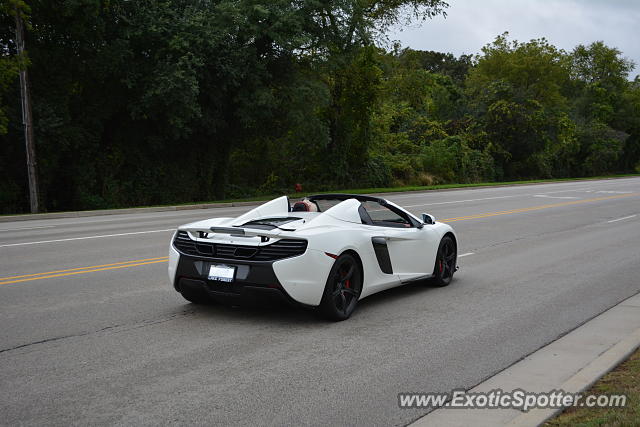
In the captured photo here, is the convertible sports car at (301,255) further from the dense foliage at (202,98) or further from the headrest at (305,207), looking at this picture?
the dense foliage at (202,98)

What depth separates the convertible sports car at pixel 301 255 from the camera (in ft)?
21.4

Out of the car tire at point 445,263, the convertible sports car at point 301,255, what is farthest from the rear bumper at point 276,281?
Result: the car tire at point 445,263

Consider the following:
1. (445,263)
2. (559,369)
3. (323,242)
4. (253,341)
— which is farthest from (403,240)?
(559,369)

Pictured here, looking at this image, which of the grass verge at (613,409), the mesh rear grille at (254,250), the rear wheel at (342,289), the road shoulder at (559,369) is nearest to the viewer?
the grass verge at (613,409)

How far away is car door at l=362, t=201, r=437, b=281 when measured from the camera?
311 inches

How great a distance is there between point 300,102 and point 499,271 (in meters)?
23.3

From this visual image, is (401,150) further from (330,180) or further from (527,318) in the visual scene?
(527,318)

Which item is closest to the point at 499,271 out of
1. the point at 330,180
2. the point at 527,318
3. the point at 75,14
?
the point at 527,318

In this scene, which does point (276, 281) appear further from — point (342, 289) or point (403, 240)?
point (403, 240)

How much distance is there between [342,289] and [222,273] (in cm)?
125

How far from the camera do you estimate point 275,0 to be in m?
30.2

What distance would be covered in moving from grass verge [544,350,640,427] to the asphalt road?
0.85m

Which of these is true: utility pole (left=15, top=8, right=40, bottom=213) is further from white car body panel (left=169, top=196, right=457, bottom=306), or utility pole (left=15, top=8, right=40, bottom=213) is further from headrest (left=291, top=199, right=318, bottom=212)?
white car body panel (left=169, top=196, right=457, bottom=306)

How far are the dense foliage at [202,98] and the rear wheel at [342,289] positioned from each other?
20.6 meters
